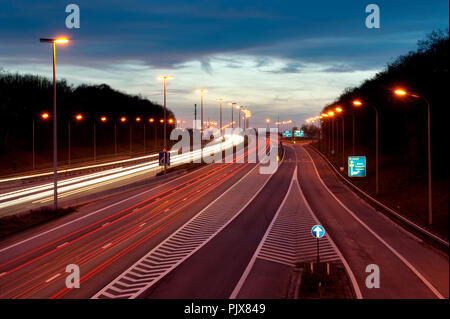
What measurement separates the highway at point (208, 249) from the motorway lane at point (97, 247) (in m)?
0.05

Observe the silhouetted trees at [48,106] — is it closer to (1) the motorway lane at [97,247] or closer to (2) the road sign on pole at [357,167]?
(1) the motorway lane at [97,247]

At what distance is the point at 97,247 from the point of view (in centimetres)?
2322

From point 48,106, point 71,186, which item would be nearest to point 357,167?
point 71,186

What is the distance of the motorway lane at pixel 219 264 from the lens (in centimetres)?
1634

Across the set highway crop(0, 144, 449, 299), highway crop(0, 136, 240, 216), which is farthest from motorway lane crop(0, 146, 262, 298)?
highway crop(0, 136, 240, 216)

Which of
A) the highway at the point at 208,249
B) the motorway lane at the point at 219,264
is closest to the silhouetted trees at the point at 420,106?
the highway at the point at 208,249

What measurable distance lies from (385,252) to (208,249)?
8.91 metres

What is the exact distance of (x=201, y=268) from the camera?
19.3 metres

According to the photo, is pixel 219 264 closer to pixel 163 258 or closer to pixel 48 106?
pixel 163 258

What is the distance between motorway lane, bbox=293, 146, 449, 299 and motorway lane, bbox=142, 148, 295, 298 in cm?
473

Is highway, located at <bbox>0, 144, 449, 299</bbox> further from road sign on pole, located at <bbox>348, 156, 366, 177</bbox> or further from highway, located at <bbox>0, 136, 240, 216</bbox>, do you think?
highway, located at <bbox>0, 136, 240, 216</bbox>

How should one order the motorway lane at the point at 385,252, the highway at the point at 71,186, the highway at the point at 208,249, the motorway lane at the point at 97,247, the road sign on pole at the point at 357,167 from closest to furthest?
the motorway lane at the point at 385,252, the highway at the point at 208,249, the motorway lane at the point at 97,247, the road sign on pole at the point at 357,167, the highway at the point at 71,186
